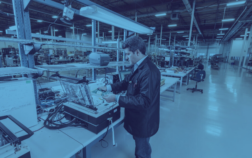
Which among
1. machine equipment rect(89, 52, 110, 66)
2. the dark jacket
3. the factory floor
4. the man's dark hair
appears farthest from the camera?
the factory floor

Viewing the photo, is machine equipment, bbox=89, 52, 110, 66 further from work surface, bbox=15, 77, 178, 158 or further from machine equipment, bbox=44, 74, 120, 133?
work surface, bbox=15, 77, 178, 158

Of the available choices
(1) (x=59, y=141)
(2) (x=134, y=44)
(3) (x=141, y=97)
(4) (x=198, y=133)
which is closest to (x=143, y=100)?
(3) (x=141, y=97)

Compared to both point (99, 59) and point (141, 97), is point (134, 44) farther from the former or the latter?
point (99, 59)

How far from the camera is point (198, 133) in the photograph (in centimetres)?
218

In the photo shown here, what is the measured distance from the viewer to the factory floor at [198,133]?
174cm

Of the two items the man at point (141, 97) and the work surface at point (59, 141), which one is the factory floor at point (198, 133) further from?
the work surface at point (59, 141)

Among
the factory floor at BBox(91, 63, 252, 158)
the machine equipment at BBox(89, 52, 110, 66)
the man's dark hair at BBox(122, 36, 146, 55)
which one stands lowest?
the factory floor at BBox(91, 63, 252, 158)

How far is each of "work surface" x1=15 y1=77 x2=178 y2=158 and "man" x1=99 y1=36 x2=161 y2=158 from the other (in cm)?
31

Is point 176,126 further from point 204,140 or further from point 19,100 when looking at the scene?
point 19,100

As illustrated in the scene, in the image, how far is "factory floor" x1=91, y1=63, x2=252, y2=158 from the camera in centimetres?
174

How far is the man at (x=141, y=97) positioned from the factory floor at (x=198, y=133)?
2.10 ft

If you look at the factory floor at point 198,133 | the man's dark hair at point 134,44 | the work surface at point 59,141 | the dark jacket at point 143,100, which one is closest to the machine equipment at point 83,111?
the work surface at point 59,141

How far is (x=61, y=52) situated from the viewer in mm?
8938

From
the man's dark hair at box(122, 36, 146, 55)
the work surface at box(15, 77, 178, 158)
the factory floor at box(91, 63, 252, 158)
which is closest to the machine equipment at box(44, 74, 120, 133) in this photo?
the work surface at box(15, 77, 178, 158)
